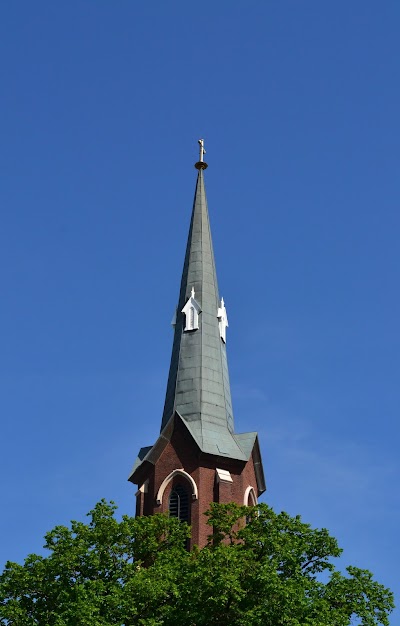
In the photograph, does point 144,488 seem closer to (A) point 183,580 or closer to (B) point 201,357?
(B) point 201,357

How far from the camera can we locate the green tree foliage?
29281 millimetres

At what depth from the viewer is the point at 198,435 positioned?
4119 centimetres

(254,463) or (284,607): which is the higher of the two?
(254,463)

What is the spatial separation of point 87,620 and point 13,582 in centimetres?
367

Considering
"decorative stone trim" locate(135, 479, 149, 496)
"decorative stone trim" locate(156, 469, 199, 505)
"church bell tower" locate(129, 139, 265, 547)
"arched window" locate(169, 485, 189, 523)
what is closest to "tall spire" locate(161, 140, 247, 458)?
"church bell tower" locate(129, 139, 265, 547)

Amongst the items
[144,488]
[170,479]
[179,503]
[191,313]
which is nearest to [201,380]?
[191,313]

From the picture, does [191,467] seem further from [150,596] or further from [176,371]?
[150,596]

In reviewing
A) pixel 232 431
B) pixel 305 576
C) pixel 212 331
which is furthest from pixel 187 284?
pixel 305 576

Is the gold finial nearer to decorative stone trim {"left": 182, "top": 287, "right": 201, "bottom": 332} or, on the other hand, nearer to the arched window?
decorative stone trim {"left": 182, "top": 287, "right": 201, "bottom": 332}

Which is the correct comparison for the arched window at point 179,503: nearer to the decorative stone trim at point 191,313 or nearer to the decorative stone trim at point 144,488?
the decorative stone trim at point 144,488

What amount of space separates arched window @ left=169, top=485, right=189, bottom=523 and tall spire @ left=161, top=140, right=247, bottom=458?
1.77 meters

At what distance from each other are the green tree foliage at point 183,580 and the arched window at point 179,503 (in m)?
5.46

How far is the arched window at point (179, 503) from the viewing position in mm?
39500

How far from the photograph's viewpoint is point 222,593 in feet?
96.2
